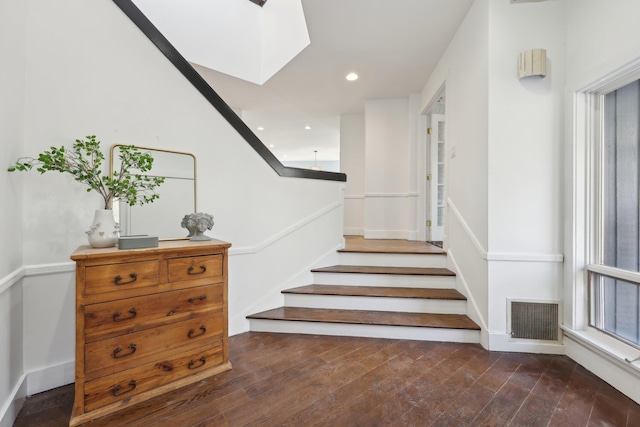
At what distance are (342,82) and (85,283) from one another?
3.75 m

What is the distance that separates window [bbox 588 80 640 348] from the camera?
1.71 metres

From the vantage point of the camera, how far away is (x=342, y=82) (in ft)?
13.1

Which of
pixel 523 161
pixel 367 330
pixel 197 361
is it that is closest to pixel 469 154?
pixel 523 161

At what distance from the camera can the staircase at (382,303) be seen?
2348 millimetres

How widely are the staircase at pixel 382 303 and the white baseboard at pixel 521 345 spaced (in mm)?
132

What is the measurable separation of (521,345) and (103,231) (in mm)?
2997

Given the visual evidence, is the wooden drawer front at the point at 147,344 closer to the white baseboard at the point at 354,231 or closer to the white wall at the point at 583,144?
the white wall at the point at 583,144

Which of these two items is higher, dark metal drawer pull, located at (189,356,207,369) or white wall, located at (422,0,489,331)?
white wall, located at (422,0,489,331)

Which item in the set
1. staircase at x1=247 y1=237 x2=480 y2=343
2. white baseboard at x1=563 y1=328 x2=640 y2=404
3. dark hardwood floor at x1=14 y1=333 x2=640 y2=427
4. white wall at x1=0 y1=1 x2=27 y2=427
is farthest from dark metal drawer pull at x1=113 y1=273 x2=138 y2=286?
white baseboard at x1=563 y1=328 x2=640 y2=404

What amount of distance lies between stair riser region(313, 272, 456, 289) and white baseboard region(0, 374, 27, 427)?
2218 millimetres

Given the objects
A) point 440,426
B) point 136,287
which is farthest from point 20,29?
point 440,426

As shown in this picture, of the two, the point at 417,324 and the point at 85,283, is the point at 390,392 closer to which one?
the point at 417,324

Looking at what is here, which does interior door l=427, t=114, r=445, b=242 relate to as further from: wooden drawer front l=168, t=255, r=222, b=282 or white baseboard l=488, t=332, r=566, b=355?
wooden drawer front l=168, t=255, r=222, b=282

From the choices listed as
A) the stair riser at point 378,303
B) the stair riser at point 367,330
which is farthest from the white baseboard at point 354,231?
the stair riser at point 367,330
